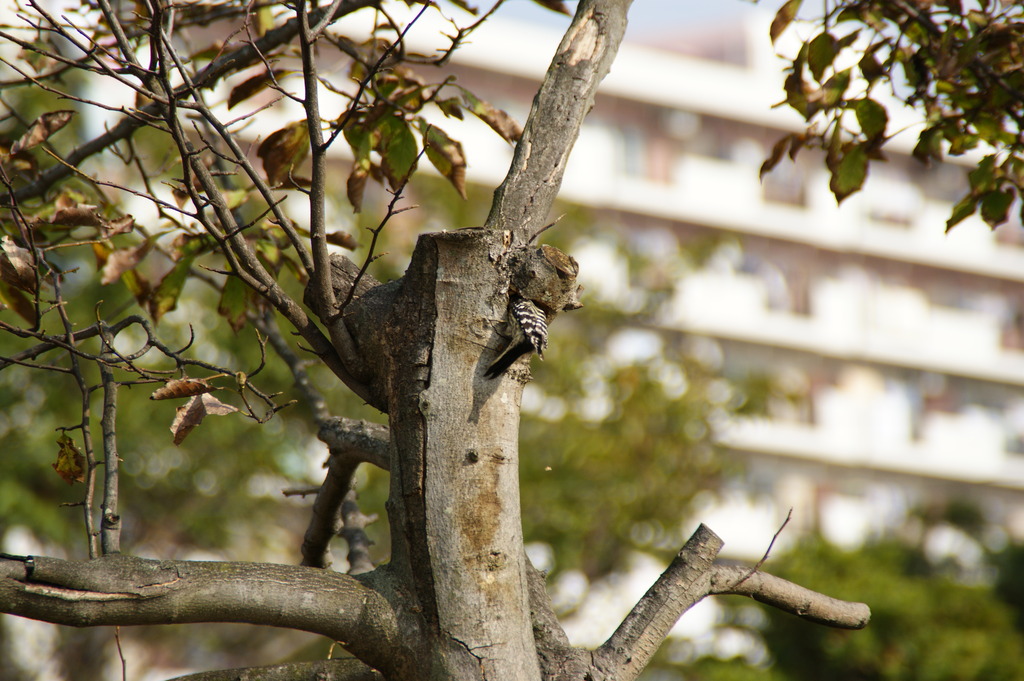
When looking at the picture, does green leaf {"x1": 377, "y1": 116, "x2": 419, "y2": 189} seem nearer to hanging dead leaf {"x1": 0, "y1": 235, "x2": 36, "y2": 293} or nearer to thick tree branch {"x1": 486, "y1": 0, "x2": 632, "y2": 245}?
thick tree branch {"x1": 486, "y1": 0, "x2": 632, "y2": 245}

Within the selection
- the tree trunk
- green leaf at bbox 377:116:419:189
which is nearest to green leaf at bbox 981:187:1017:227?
green leaf at bbox 377:116:419:189

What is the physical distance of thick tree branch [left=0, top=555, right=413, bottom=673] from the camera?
5.00 ft

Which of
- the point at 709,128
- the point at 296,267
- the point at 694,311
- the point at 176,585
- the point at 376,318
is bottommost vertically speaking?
the point at 176,585

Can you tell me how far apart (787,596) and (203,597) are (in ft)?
3.91

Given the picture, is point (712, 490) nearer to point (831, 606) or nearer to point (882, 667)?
point (882, 667)

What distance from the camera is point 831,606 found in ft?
7.18

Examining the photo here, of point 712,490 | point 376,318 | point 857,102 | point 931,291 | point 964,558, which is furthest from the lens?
point 931,291

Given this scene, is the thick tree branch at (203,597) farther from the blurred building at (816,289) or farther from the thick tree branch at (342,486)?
the blurred building at (816,289)

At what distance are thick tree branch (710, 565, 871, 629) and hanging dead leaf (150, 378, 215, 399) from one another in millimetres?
1088

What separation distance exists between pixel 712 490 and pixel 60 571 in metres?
10.8

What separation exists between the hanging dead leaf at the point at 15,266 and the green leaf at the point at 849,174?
209cm

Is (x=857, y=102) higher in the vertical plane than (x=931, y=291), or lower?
lower

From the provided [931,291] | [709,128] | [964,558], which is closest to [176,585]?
[964,558]

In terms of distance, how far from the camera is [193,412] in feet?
6.40
